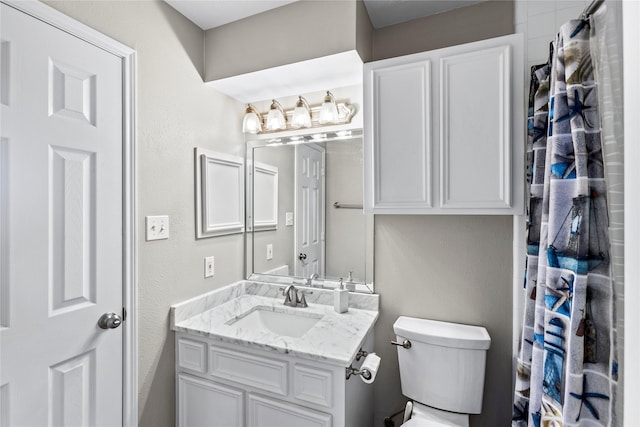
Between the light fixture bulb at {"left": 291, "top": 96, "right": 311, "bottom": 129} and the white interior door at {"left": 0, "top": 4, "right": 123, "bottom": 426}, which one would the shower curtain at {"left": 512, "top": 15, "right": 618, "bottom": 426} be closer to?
the light fixture bulb at {"left": 291, "top": 96, "right": 311, "bottom": 129}

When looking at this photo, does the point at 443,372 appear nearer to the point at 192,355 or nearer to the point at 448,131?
the point at 448,131

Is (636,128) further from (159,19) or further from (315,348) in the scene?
(159,19)

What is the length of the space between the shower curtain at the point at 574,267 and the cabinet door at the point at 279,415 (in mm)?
738

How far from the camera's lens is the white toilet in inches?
53.7

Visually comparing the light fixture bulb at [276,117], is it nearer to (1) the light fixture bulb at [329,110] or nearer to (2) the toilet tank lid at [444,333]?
(1) the light fixture bulb at [329,110]

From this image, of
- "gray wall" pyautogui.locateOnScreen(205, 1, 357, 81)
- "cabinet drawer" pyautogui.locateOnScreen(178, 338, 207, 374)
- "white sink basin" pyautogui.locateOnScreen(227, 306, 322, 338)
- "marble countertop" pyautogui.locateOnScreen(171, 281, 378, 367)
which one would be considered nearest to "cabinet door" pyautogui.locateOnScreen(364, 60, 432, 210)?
"gray wall" pyautogui.locateOnScreen(205, 1, 357, 81)

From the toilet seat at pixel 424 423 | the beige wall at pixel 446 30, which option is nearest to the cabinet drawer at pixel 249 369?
the toilet seat at pixel 424 423

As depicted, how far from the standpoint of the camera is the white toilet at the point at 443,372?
136 centimetres

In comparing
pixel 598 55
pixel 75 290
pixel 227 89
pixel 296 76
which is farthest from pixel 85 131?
pixel 598 55

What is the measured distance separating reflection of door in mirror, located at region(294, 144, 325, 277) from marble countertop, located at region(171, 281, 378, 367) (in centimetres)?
17

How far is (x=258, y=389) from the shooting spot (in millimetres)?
1348

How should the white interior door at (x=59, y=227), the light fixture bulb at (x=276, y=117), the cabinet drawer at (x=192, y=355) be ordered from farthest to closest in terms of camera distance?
the light fixture bulb at (x=276, y=117) → the cabinet drawer at (x=192, y=355) → the white interior door at (x=59, y=227)

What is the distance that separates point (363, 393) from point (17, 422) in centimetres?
131

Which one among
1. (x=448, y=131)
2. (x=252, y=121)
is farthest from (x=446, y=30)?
(x=252, y=121)
